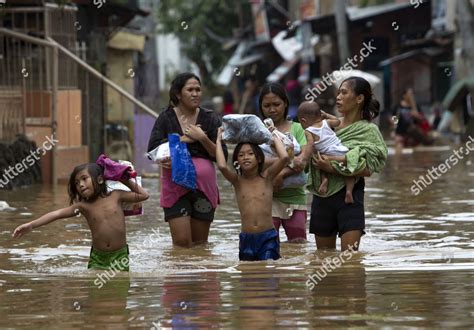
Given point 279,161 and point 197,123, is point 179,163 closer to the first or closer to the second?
point 197,123

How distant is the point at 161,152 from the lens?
11.5 m

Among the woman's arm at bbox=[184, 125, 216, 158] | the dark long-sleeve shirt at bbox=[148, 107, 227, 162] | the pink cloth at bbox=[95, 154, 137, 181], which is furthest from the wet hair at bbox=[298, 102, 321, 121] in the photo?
the pink cloth at bbox=[95, 154, 137, 181]

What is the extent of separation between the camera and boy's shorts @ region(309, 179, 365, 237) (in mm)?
10570

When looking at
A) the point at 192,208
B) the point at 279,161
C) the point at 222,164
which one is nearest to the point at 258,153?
the point at 279,161

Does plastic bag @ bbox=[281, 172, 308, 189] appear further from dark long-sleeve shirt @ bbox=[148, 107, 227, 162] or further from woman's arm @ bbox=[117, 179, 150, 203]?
woman's arm @ bbox=[117, 179, 150, 203]

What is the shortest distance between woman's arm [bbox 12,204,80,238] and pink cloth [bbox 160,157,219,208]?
1.64 m

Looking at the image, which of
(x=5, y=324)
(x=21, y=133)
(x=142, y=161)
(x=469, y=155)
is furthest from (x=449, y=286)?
(x=469, y=155)

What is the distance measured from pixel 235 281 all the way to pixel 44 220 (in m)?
1.46

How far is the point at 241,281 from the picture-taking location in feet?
30.2

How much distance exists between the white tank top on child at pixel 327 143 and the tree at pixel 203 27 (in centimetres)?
4250

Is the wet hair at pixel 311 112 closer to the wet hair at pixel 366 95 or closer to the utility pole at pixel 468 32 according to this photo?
the wet hair at pixel 366 95

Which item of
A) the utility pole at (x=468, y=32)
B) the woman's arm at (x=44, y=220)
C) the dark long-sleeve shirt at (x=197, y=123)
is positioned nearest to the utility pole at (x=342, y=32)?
the utility pole at (x=468, y=32)

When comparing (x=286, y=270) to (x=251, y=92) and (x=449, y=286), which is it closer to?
(x=449, y=286)

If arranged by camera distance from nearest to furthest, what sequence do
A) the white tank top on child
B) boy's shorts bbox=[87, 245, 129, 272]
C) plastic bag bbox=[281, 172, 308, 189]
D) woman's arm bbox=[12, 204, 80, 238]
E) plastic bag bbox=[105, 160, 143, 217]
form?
1. woman's arm bbox=[12, 204, 80, 238]
2. boy's shorts bbox=[87, 245, 129, 272]
3. plastic bag bbox=[105, 160, 143, 217]
4. the white tank top on child
5. plastic bag bbox=[281, 172, 308, 189]
